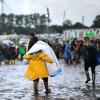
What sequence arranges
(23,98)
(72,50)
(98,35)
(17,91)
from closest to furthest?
1. (23,98)
2. (17,91)
3. (72,50)
4. (98,35)

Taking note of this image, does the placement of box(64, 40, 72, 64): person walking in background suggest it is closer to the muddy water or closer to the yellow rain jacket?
the muddy water

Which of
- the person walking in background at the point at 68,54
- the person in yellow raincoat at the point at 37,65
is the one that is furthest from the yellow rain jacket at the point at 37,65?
the person walking in background at the point at 68,54

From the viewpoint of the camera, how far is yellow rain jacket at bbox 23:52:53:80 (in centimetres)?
1509

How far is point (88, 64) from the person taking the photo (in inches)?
720

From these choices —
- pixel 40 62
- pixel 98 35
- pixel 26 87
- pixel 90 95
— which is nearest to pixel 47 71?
pixel 40 62

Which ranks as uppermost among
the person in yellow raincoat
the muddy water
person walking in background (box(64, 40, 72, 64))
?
the person in yellow raincoat

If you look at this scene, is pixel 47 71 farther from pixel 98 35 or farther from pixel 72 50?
pixel 98 35

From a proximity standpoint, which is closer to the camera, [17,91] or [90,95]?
[90,95]

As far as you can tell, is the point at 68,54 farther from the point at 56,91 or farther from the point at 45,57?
the point at 45,57

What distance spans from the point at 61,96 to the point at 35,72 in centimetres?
99

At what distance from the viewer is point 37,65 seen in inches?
596

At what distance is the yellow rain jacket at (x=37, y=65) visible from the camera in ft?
49.5

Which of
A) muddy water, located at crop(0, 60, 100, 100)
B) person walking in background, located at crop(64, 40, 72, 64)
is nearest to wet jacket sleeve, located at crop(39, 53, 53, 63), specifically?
muddy water, located at crop(0, 60, 100, 100)

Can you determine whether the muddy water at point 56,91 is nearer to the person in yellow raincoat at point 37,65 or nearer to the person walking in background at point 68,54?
→ the person in yellow raincoat at point 37,65
